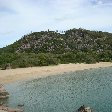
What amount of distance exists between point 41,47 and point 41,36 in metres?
18.3

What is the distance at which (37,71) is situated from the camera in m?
77.1

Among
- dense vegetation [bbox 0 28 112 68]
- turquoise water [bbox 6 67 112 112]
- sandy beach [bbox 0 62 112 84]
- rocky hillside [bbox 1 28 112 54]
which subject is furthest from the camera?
rocky hillside [bbox 1 28 112 54]

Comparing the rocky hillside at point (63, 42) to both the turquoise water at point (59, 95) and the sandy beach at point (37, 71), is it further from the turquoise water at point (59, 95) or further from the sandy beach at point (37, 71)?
the turquoise water at point (59, 95)

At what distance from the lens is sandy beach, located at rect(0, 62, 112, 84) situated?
224 feet

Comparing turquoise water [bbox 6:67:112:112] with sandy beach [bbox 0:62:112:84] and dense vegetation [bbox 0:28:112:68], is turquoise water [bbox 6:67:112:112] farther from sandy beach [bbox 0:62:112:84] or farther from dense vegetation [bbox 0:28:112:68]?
dense vegetation [bbox 0:28:112:68]

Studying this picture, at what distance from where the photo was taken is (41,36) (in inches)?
5738

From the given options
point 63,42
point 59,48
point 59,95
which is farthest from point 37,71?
point 63,42

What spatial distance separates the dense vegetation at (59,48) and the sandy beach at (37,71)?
370 cm

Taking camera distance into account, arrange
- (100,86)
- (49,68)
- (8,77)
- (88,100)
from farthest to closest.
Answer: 1. (49,68)
2. (8,77)
3. (100,86)
4. (88,100)

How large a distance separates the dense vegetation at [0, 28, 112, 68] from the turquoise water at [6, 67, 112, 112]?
83.8 feet

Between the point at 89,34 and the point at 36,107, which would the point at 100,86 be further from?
the point at 89,34

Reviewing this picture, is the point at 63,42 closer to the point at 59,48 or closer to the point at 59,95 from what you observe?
the point at 59,48

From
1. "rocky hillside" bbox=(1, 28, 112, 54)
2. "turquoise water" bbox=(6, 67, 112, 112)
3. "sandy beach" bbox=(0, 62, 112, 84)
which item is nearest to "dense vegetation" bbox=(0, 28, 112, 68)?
"rocky hillside" bbox=(1, 28, 112, 54)

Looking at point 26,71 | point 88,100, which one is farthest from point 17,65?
point 88,100
